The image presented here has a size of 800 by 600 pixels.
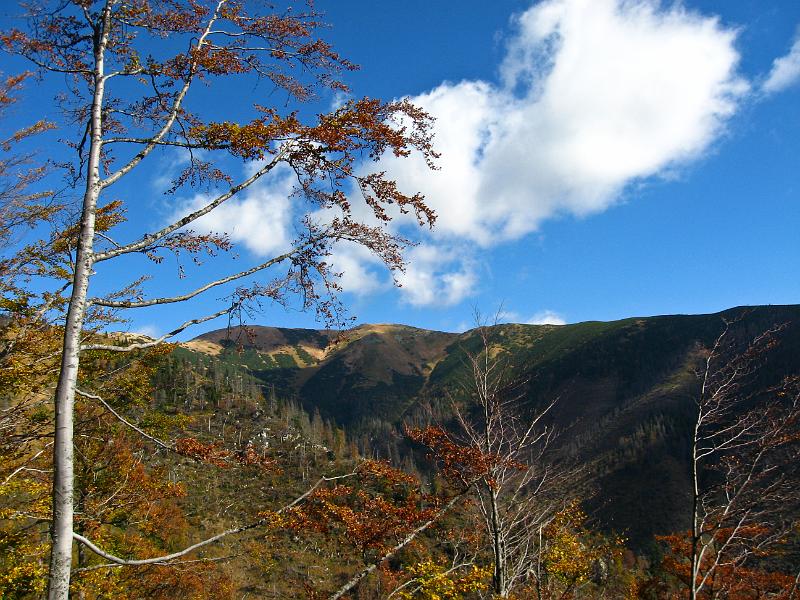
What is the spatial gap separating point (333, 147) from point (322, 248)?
130cm

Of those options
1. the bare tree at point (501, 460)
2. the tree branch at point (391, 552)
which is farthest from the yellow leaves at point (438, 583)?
the bare tree at point (501, 460)

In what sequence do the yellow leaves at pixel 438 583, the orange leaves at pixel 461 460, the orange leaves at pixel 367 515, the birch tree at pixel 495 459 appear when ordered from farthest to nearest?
the birch tree at pixel 495 459, the orange leaves at pixel 461 460, the yellow leaves at pixel 438 583, the orange leaves at pixel 367 515

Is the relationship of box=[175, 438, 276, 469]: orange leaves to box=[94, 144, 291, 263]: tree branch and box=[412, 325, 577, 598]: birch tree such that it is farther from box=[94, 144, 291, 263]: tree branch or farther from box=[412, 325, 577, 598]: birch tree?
box=[412, 325, 577, 598]: birch tree

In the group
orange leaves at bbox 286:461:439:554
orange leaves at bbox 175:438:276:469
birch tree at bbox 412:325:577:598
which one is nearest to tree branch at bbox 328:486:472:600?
orange leaves at bbox 286:461:439:554

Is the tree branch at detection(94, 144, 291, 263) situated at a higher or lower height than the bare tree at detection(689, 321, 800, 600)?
higher

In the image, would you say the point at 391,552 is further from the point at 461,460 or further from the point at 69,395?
the point at 69,395

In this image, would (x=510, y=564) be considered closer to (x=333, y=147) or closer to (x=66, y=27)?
(x=333, y=147)

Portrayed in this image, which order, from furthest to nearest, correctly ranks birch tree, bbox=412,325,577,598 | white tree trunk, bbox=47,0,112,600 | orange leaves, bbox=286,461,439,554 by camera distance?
1. birch tree, bbox=412,325,577,598
2. orange leaves, bbox=286,461,439,554
3. white tree trunk, bbox=47,0,112,600

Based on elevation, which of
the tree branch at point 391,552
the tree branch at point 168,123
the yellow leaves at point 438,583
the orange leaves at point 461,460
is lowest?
the yellow leaves at point 438,583

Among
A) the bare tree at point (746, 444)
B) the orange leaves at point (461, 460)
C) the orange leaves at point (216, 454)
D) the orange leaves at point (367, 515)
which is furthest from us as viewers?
the orange leaves at point (461, 460)

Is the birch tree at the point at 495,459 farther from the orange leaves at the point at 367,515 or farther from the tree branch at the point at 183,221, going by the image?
the tree branch at the point at 183,221

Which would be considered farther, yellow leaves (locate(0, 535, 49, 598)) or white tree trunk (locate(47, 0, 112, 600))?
yellow leaves (locate(0, 535, 49, 598))

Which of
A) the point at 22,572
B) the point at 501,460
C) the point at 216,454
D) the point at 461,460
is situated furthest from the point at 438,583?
the point at 22,572

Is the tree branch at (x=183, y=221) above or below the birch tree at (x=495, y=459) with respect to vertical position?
above
